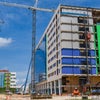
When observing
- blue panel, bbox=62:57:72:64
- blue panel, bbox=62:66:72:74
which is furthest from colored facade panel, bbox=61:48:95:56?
blue panel, bbox=62:66:72:74

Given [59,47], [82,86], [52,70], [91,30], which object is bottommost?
[82,86]

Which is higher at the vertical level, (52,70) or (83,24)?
(83,24)

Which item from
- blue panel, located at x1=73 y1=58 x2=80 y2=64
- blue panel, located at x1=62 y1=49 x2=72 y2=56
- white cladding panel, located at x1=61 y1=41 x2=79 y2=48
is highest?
white cladding panel, located at x1=61 y1=41 x2=79 y2=48

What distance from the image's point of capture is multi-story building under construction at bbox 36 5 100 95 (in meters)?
120

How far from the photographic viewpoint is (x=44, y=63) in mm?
165750

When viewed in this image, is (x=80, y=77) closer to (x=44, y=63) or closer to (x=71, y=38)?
(x=71, y=38)

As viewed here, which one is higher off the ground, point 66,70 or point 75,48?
point 75,48

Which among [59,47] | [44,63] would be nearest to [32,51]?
[59,47]

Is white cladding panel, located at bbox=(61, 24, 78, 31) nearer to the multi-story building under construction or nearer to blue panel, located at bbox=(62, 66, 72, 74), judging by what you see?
the multi-story building under construction

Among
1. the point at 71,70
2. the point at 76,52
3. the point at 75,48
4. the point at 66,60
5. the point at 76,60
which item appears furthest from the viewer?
the point at 75,48

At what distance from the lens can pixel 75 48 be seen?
402ft

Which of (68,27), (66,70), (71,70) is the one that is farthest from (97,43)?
(66,70)

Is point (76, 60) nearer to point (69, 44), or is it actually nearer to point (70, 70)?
point (70, 70)

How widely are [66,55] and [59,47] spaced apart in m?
6.71
